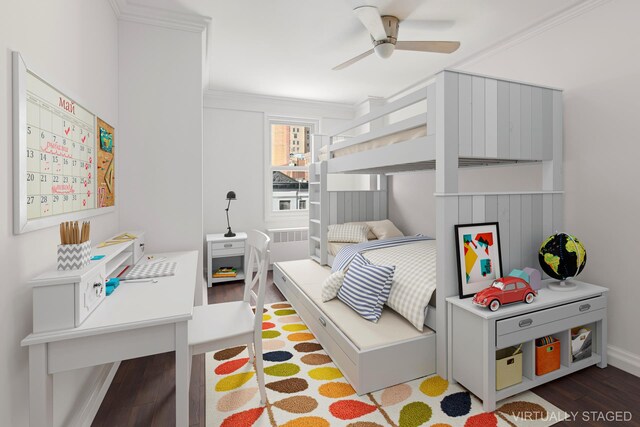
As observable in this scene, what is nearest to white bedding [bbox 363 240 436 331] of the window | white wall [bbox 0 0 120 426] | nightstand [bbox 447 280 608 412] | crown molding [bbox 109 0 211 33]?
nightstand [bbox 447 280 608 412]

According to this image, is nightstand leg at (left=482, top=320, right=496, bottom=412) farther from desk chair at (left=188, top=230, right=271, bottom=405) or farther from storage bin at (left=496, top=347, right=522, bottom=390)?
desk chair at (left=188, top=230, right=271, bottom=405)

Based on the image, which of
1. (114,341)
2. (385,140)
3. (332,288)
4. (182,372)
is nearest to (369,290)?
(332,288)

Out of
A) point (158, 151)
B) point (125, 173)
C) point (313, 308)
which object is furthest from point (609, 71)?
point (125, 173)

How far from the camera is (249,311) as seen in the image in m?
1.98

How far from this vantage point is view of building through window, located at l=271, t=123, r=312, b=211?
5023 millimetres

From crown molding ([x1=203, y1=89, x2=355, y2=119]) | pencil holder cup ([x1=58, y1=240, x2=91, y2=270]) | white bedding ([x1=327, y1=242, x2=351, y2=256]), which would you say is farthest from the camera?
crown molding ([x1=203, y1=89, x2=355, y2=119])

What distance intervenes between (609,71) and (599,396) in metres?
2.09

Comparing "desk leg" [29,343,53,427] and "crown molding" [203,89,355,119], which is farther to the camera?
"crown molding" [203,89,355,119]

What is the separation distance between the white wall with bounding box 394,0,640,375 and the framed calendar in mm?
3224

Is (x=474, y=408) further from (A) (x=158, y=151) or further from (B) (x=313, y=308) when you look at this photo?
(A) (x=158, y=151)

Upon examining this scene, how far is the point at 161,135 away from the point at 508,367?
2.86m

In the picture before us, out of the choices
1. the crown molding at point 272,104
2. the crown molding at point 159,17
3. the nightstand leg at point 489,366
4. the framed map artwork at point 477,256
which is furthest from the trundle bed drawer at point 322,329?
the crown molding at point 272,104

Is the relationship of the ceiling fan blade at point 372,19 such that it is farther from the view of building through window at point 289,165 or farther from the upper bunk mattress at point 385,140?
the view of building through window at point 289,165

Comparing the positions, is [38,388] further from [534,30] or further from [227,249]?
[534,30]
